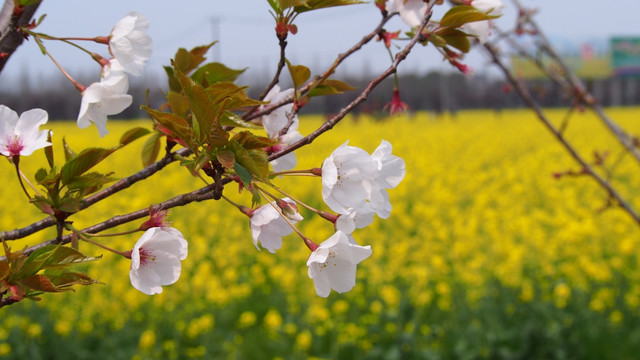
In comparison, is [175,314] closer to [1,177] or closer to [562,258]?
[562,258]

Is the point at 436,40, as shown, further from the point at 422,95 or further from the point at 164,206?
the point at 422,95

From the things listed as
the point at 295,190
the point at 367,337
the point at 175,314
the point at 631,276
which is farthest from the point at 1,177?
the point at 631,276

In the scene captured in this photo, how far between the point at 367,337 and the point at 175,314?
1251mm

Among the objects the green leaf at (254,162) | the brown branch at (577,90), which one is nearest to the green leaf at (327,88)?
the green leaf at (254,162)

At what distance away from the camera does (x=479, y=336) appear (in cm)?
357

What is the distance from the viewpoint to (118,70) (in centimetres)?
66

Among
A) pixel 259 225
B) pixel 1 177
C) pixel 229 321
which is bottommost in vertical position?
pixel 1 177

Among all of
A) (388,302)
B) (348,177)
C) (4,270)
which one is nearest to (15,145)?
(4,270)

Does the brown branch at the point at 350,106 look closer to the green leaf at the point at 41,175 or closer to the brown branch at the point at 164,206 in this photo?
the brown branch at the point at 164,206

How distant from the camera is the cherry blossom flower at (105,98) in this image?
642mm

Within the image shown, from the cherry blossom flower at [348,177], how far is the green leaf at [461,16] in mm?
225

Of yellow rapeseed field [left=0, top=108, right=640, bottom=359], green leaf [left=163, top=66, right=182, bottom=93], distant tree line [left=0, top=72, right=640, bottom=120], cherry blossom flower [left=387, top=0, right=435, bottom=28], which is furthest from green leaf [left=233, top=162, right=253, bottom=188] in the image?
distant tree line [left=0, top=72, right=640, bottom=120]

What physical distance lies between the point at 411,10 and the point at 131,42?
330 millimetres

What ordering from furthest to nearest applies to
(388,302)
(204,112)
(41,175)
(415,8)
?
(388,302), (415,8), (41,175), (204,112)
